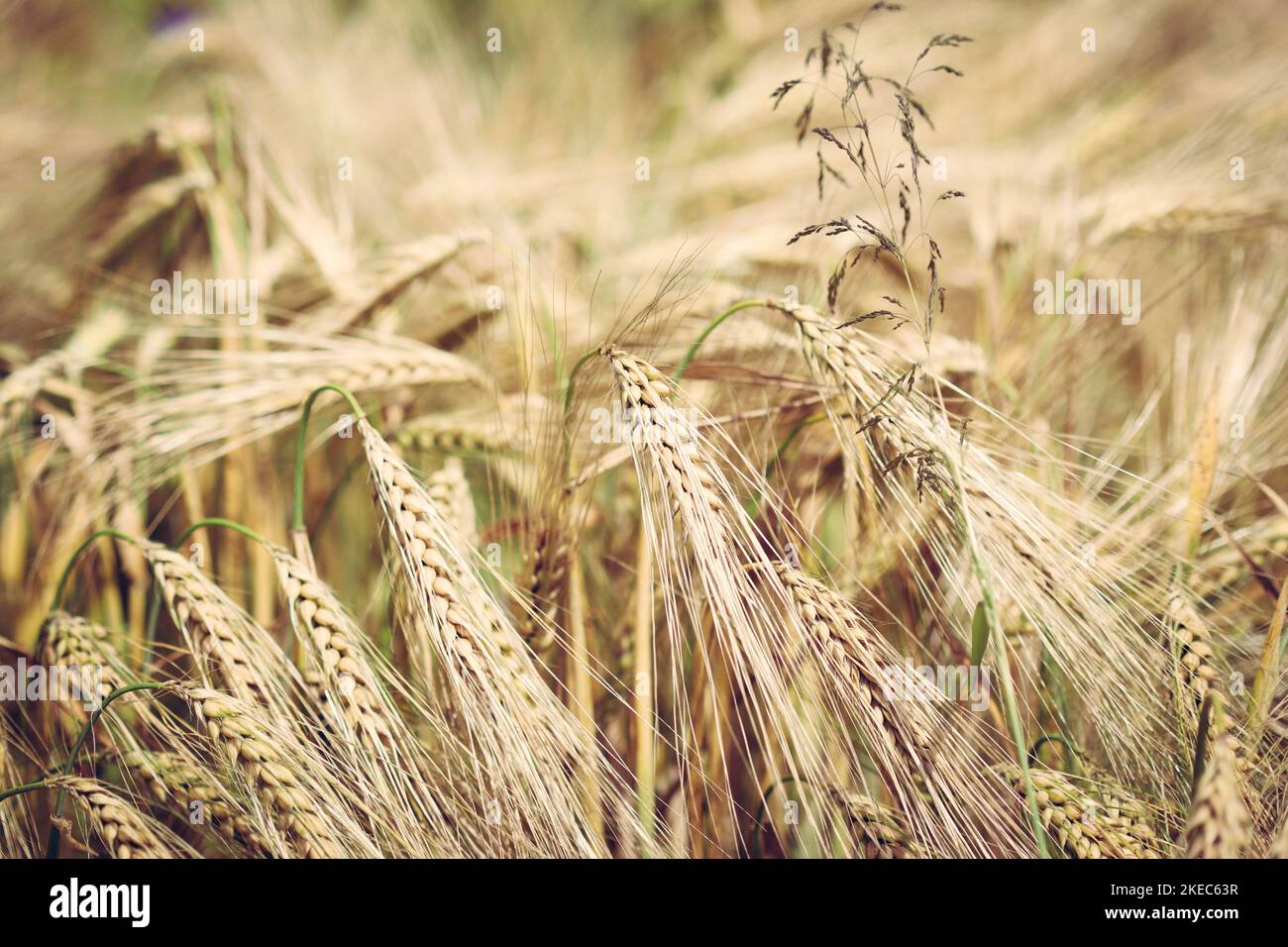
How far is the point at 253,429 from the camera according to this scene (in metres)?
0.97

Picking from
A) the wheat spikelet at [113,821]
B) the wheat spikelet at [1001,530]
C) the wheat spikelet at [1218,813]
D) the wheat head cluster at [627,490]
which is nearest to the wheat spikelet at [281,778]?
the wheat head cluster at [627,490]

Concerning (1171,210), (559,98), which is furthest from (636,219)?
(1171,210)

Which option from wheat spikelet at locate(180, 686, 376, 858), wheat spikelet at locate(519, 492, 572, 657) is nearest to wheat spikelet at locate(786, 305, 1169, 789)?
wheat spikelet at locate(519, 492, 572, 657)

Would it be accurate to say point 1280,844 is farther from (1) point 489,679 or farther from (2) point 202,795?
(2) point 202,795

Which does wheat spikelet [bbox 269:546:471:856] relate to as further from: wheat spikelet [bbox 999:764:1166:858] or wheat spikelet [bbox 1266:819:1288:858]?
wheat spikelet [bbox 1266:819:1288:858]

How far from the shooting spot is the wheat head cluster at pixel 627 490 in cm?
69

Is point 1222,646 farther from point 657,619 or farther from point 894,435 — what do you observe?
point 657,619

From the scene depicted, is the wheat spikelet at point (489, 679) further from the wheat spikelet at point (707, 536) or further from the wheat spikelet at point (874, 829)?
the wheat spikelet at point (874, 829)

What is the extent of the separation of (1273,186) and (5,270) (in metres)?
2.13

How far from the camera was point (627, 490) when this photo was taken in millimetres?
994

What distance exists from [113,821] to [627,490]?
67 cm

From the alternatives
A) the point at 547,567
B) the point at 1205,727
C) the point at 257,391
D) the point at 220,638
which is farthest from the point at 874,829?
the point at 257,391

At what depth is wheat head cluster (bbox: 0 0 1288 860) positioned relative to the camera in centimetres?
69

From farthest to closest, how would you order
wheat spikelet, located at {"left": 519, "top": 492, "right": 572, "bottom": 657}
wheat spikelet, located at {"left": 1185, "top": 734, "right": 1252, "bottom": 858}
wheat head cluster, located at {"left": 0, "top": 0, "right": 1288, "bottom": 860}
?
1. wheat spikelet, located at {"left": 519, "top": 492, "right": 572, "bottom": 657}
2. wheat head cluster, located at {"left": 0, "top": 0, "right": 1288, "bottom": 860}
3. wheat spikelet, located at {"left": 1185, "top": 734, "right": 1252, "bottom": 858}
